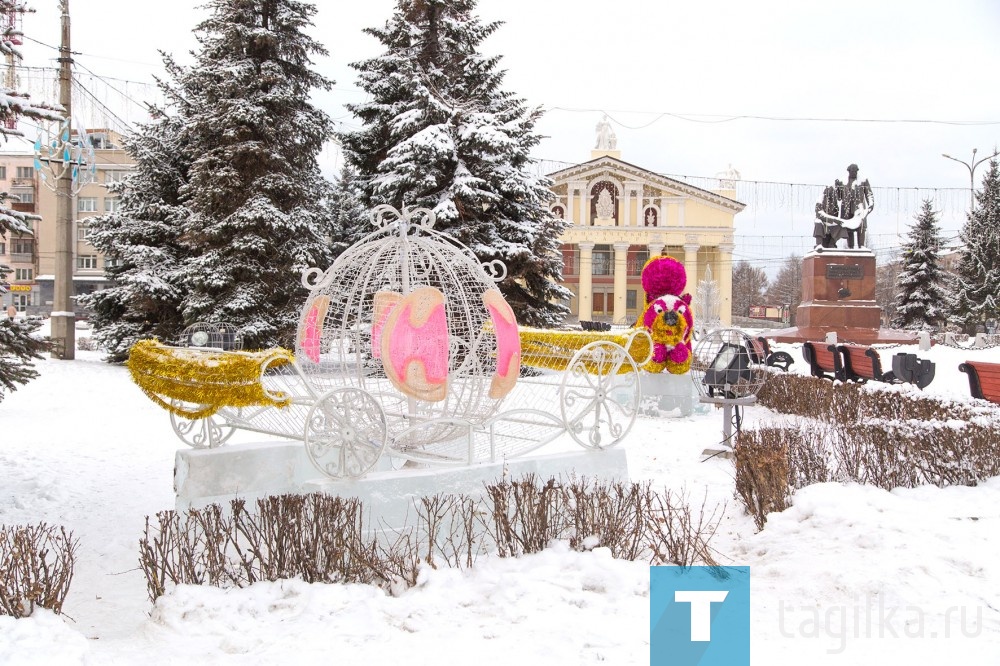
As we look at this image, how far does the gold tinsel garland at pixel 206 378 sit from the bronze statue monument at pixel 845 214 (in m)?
22.1

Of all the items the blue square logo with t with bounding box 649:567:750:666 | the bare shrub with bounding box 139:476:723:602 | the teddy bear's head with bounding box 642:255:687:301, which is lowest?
the blue square logo with t with bounding box 649:567:750:666

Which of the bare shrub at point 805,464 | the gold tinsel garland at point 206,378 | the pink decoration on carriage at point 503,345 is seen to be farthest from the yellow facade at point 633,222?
the gold tinsel garland at point 206,378

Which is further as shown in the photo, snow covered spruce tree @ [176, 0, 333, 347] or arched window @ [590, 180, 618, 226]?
arched window @ [590, 180, 618, 226]

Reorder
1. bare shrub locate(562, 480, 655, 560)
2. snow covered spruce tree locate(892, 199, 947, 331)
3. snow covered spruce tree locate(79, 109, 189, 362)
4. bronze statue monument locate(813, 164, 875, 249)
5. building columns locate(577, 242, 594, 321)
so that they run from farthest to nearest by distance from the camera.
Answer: building columns locate(577, 242, 594, 321), snow covered spruce tree locate(892, 199, 947, 331), bronze statue monument locate(813, 164, 875, 249), snow covered spruce tree locate(79, 109, 189, 362), bare shrub locate(562, 480, 655, 560)

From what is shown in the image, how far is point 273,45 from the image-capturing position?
1625 cm

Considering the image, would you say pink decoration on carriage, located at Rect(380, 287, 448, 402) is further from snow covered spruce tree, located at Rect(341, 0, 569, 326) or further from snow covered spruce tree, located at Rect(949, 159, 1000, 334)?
snow covered spruce tree, located at Rect(949, 159, 1000, 334)

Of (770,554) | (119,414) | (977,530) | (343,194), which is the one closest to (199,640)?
(770,554)

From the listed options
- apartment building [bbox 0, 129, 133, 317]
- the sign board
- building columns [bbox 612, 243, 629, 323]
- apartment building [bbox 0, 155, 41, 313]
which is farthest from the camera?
building columns [bbox 612, 243, 629, 323]

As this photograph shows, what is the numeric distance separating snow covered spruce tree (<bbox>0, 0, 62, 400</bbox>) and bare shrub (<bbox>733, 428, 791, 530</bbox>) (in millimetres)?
4931

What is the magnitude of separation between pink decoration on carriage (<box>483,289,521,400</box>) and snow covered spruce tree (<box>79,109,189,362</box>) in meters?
12.4

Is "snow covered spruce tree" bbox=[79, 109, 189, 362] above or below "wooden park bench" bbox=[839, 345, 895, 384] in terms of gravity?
above

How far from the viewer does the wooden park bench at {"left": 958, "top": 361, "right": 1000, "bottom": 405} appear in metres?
8.10

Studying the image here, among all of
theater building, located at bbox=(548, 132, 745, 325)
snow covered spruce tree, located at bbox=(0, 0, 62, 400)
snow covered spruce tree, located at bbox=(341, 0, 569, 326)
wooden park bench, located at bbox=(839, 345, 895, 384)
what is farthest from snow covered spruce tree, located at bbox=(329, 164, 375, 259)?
theater building, located at bbox=(548, 132, 745, 325)

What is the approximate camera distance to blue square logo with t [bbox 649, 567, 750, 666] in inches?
117
